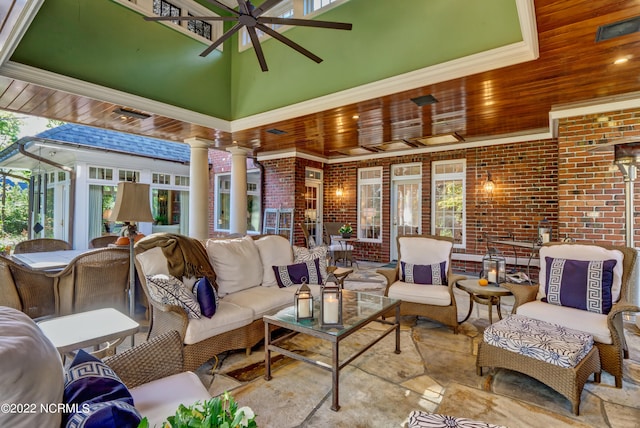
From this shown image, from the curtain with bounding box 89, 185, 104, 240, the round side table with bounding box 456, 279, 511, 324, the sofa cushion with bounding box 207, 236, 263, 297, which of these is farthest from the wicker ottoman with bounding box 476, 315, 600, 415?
→ the curtain with bounding box 89, 185, 104, 240

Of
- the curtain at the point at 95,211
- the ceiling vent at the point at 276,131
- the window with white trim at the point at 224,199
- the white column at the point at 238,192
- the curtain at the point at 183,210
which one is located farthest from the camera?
the curtain at the point at 183,210

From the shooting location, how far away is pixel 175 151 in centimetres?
888

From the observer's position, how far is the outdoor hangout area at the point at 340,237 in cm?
191

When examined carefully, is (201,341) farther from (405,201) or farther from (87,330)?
(405,201)

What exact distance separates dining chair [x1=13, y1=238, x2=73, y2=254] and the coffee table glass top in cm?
399

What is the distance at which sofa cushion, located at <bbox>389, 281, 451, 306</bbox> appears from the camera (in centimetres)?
326

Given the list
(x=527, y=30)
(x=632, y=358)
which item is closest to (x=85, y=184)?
(x=527, y=30)

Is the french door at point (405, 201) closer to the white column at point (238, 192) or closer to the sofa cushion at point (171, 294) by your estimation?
the white column at point (238, 192)

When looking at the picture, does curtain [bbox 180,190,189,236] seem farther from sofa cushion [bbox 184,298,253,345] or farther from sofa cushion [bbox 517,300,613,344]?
sofa cushion [bbox 517,300,613,344]

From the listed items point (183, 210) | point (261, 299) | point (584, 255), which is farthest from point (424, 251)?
point (183, 210)

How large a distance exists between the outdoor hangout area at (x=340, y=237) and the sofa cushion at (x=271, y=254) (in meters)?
0.03

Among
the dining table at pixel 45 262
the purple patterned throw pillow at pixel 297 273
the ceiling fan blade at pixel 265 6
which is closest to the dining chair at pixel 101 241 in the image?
the dining table at pixel 45 262

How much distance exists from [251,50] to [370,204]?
14.7 feet

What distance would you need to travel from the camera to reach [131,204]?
2.81m
